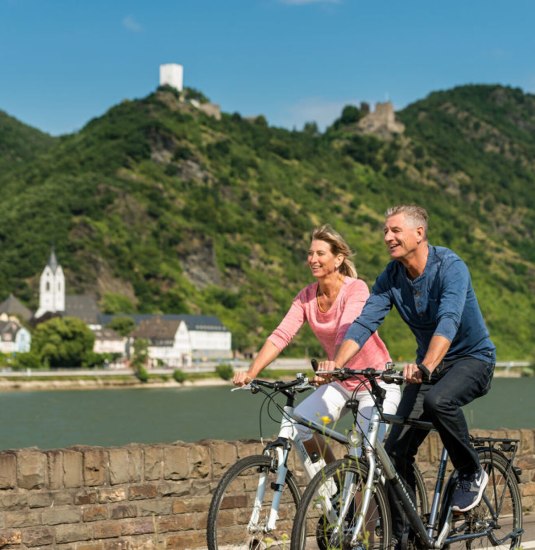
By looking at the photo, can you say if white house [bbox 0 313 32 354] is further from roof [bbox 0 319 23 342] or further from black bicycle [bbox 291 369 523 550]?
black bicycle [bbox 291 369 523 550]

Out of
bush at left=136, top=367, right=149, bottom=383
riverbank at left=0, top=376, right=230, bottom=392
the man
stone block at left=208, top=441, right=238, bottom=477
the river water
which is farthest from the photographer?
bush at left=136, top=367, right=149, bottom=383

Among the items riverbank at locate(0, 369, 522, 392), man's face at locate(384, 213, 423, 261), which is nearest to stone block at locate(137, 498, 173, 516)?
man's face at locate(384, 213, 423, 261)

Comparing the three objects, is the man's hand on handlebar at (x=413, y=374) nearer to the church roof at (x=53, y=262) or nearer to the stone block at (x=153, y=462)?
the stone block at (x=153, y=462)

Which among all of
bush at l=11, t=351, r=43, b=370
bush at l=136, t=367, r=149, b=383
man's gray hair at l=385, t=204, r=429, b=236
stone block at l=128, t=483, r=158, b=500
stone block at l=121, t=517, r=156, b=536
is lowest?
bush at l=136, t=367, r=149, b=383

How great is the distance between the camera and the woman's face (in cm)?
679

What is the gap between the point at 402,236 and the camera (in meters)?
6.17

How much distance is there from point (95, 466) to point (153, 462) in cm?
38

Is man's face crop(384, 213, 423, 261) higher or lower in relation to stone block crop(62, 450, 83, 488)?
higher

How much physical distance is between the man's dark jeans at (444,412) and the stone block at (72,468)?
72.7 inches

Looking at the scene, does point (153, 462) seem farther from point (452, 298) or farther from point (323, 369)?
point (452, 298)

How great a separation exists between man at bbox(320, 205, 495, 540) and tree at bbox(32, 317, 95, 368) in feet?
344

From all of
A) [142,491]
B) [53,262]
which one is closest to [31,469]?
[142,491]

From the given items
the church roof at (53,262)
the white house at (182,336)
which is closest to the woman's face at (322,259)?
the white house at (182,336)

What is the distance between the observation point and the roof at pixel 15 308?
127m
